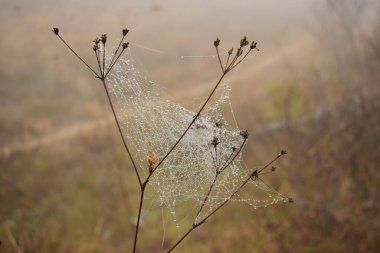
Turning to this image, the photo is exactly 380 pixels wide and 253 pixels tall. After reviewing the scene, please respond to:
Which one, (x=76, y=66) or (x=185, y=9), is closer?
(x=76, y=66)

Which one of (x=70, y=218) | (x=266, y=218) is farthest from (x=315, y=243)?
(x=70, y=218)

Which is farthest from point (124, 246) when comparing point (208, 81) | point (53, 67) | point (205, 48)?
point (205, 48)

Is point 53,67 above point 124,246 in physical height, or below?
Result: above

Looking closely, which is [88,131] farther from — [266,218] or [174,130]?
[174,130]

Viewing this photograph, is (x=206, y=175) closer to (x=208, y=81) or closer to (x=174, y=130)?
(x=174, y=130)

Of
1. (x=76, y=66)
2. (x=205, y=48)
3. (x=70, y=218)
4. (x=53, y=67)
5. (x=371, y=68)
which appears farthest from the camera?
(x=205, y=48)

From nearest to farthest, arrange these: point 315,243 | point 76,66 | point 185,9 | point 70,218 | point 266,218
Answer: point 315,243
point 266,218
point 70,218
point 76,66
point 185,9

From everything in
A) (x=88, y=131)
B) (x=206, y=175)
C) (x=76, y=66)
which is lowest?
(x=206, y=175)
